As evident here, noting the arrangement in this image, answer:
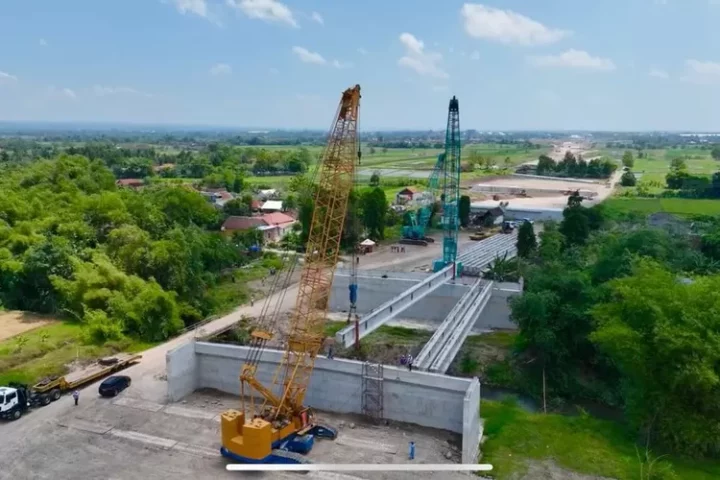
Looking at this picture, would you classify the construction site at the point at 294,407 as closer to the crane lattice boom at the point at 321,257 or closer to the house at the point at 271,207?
the crane lattice boom at the point at 321,257

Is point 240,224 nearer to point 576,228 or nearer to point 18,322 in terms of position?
point 18,322

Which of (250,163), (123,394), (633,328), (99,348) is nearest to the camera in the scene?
(633,328)

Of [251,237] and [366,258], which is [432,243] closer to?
[366,258]

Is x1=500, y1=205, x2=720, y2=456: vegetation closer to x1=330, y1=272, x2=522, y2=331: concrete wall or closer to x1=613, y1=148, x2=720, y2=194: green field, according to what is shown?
x1=330, y1=272, x2=522, y2=331: concrete wall

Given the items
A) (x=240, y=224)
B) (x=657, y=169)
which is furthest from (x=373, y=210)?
(x=657, y=169)

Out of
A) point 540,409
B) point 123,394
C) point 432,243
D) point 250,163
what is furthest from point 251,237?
point 250,163

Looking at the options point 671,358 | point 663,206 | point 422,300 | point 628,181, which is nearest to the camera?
point 671,358

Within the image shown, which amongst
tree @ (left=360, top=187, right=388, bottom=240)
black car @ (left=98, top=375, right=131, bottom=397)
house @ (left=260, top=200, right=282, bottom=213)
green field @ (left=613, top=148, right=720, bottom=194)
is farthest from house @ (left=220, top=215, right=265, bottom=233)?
green field @ (left=613, top=148, right=720, bottom=194)
